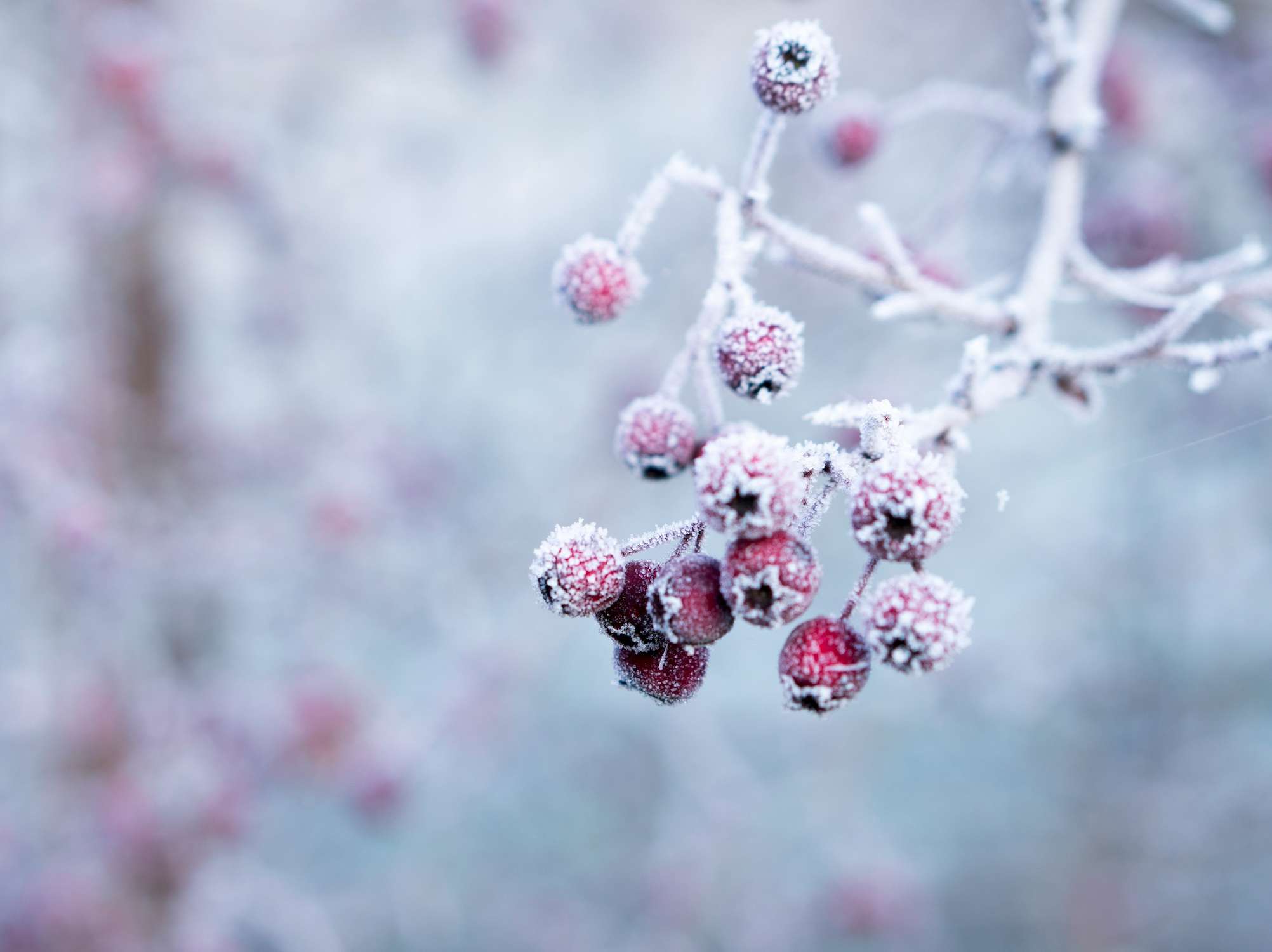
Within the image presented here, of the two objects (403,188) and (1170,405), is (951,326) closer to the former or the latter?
(1170,405)

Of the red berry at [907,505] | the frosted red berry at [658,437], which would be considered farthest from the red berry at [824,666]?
the frosted red berry at [658,437]

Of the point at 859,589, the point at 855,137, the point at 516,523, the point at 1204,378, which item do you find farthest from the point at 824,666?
the point at 516,523

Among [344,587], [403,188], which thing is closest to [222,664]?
[344,587]

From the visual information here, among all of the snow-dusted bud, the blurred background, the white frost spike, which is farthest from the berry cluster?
the blurred background

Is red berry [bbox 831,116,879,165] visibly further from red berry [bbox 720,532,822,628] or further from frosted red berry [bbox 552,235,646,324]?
red berry [bbox 720,532,822,628]

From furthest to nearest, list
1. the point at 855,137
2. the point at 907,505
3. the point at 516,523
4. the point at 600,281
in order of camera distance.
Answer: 1. the point at 516,523
2. the point at 855,137
3. the point at 600,281
4. the point at 907,505

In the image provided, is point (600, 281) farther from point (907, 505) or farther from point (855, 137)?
point (855, 137)
